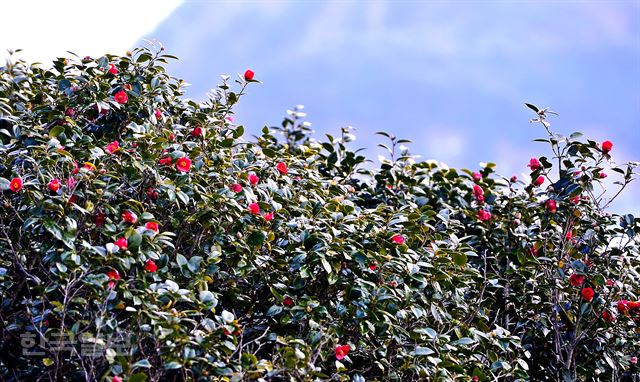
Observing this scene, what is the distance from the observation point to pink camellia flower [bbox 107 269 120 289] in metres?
2.87

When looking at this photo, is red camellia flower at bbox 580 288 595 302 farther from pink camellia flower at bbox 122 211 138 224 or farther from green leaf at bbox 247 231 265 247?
pink camellia flower at bbox 122 211 138 224

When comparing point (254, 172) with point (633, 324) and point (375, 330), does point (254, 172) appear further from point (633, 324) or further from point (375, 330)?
point (633, 324)

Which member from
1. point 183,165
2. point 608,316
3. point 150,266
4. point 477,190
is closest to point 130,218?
point 150,266

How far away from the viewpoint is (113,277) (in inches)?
114

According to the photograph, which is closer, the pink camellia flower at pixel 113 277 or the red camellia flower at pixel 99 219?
the pink camellia flower at pixel 113 277

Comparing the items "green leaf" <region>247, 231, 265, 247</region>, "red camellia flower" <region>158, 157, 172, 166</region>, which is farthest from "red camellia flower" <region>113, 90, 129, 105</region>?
"green leaf" <region>247, 231, 265, 247</region>

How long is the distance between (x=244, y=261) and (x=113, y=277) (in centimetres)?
63

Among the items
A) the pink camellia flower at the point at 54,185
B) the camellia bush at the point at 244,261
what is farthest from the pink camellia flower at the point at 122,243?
the pink camellia flower at the point at 54,185

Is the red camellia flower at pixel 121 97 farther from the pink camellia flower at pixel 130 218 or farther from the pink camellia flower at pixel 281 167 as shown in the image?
the pink camellia flower at pixel 130 218

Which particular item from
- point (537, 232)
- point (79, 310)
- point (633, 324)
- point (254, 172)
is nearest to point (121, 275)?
point (79, 310)

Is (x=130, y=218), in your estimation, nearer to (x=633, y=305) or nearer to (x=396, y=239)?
(x=396, y=239)

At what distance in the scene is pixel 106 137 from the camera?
384 cm

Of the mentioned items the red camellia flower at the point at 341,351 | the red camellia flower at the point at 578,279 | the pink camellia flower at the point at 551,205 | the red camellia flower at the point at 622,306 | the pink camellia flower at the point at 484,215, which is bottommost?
the red camellia flower at the point at 341,351

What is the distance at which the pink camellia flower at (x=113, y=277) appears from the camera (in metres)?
2.87
